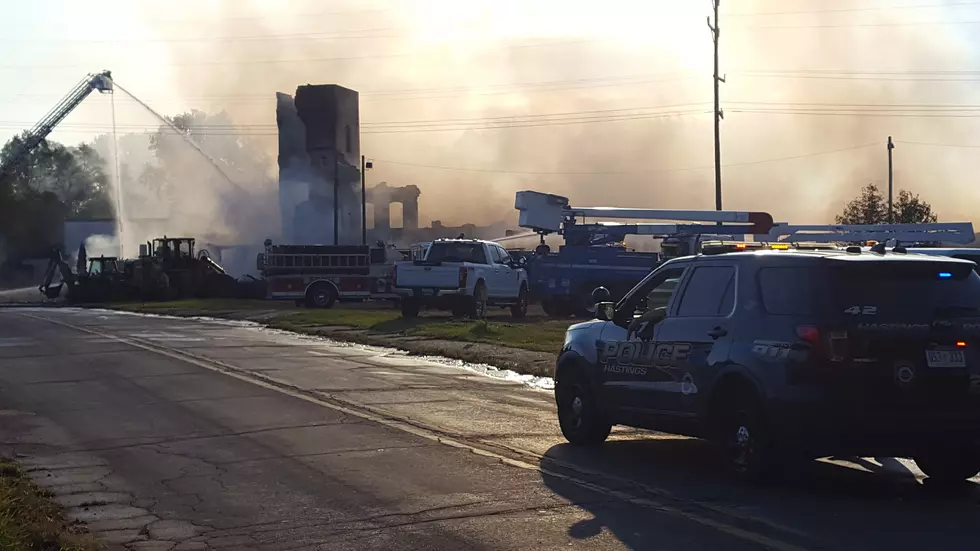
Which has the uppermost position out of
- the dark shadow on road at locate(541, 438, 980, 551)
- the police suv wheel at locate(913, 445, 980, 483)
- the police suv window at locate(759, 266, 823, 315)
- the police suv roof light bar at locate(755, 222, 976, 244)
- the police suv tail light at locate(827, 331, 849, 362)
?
the police suv roof light bar at locate(755, 222, 976, 244)

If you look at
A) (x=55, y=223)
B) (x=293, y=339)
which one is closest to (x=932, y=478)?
(x=293, y=339)

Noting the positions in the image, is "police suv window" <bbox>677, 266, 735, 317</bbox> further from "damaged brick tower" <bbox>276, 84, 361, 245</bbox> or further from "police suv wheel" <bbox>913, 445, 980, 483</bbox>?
"damaged brick tower" <bbox>276, 84, 361, 245</bbox>

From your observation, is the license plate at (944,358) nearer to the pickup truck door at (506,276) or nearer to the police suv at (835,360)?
the police suv at (835,360)

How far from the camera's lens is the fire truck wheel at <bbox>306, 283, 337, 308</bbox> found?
39312 mm

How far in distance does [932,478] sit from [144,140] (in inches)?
3869

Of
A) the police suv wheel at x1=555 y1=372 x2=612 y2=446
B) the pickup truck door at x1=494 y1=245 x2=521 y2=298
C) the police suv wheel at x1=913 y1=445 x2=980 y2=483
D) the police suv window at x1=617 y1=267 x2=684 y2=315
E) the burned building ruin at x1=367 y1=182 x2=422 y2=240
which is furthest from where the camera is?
the burned building ruin at x1=367 y1=182 x2=422 y2=240

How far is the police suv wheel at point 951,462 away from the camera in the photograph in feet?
28.6

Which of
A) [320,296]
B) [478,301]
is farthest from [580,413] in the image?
[320,296]

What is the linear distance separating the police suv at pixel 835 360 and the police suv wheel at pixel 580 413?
4.48 feet

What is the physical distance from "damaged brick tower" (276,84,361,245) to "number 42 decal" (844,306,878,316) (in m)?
64.1

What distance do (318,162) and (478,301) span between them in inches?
1734

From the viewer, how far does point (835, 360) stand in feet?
26.8

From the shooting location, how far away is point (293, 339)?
2580 centimetres

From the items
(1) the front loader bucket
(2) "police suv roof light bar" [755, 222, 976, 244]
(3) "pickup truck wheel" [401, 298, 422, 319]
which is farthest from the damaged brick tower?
(3) "pickup truck wheel" [401, 298, 422, 319]
